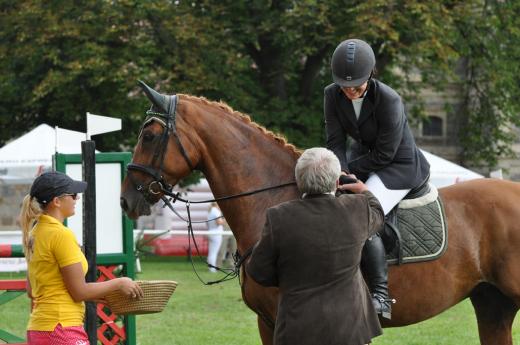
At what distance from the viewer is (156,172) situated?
662 centimetres

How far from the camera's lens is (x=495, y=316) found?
7.70 metres

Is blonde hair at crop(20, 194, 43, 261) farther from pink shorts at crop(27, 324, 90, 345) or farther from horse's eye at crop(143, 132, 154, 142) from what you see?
horse's eye at crop(143, 132, 154, 142)

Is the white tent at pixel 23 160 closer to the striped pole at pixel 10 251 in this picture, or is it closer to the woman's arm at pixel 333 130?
the striped pole at pixel 10 251

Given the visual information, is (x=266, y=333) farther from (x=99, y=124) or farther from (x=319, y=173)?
(x=99, y=124)

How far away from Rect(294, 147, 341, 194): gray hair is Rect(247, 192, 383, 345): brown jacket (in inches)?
2.1

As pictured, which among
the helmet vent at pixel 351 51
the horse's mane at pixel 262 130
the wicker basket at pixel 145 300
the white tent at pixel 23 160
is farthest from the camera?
the white tent at pixel 23 160

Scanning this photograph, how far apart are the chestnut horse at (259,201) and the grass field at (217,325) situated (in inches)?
154

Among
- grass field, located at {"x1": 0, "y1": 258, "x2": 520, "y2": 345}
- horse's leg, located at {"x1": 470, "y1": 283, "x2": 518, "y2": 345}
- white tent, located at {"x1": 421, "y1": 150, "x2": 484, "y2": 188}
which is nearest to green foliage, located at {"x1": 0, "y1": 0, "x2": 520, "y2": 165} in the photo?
A: white tent, located at {"x1": 421, "y1": 150, "x2": 484, "y2": 188}

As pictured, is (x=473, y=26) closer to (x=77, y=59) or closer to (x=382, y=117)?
(x=77, y=59)

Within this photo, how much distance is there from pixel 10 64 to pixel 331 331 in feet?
75.4

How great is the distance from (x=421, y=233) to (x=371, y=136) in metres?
0.78

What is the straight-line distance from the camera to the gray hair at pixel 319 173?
16.6 ft

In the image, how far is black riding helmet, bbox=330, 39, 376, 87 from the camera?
6531mm

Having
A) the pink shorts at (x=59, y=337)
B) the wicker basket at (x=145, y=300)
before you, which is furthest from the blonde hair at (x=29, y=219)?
the wicker basket at (x=145, y=300)
